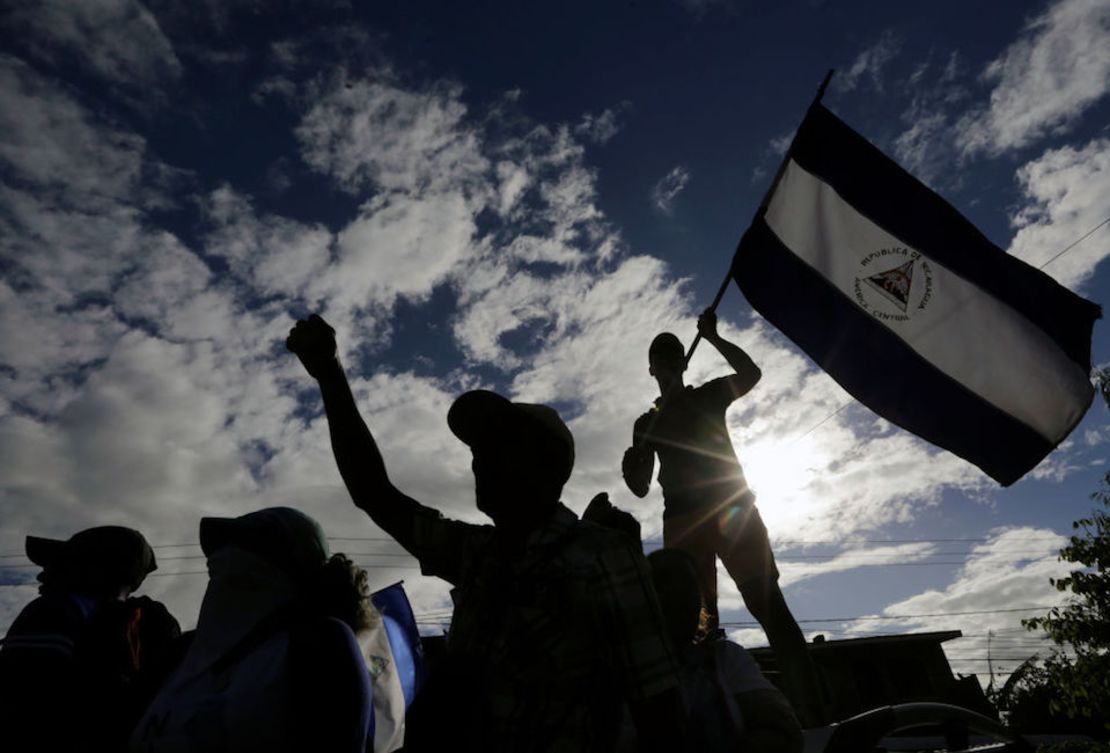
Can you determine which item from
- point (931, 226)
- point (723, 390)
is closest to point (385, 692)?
point (723, 390)

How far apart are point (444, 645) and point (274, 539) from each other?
0.71 meters

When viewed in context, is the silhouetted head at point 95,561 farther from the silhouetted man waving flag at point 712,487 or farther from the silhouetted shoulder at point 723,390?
the silhouetted shoulder at point 723,390

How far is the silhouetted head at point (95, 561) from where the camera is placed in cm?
263

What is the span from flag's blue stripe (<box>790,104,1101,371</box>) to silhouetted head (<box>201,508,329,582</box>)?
4391mm

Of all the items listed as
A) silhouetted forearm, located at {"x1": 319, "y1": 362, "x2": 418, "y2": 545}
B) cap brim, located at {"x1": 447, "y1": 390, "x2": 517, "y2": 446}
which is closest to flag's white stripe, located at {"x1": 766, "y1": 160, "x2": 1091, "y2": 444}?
cap brim, located at {"x1": 447, "y1": 390, "x2": 517, "y2": 446}

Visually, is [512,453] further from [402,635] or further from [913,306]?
[913,306]

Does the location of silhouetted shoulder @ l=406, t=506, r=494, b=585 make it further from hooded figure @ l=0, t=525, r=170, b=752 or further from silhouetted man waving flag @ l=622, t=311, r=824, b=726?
silhouetted man waving flag @ l=622, t=311, r=824, b=726

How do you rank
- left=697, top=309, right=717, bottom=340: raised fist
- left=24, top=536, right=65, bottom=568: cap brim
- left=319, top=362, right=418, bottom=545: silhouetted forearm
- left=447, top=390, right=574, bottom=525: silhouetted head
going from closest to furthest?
left=447, top=390, right=574, bottom=525: silhouetted head, left=319, top=362, right=418, bottom=545: silhouetted forearm, left=24, top=536, right=65, bottom=568: cap brim, left=697, top=309, right=717, bottom=340: raised fist

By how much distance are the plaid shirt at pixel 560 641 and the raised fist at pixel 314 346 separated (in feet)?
2.26

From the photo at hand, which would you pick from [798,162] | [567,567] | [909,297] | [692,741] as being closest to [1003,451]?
[909,297]

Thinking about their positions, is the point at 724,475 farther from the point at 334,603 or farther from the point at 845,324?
the point at 334,603

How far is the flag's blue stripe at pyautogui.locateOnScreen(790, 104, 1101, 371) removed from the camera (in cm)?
423

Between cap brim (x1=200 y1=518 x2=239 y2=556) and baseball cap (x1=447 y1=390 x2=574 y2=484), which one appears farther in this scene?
cap brim (x1=200 y1=518 x2=239 y2=556)

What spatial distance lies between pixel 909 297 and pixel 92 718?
4.95 m
